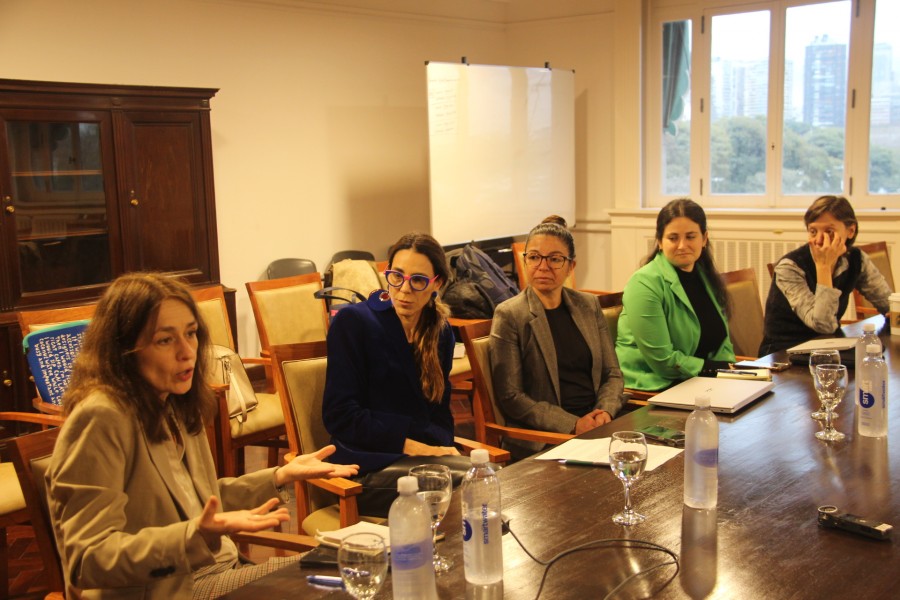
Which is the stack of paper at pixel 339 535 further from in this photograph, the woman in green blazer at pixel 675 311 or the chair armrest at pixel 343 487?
the woman in green blazer at pixel 675 311

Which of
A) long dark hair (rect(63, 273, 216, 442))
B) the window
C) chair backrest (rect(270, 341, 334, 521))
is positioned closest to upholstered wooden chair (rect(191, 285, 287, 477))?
chair backrest (rect(270, 341, 334, 521))

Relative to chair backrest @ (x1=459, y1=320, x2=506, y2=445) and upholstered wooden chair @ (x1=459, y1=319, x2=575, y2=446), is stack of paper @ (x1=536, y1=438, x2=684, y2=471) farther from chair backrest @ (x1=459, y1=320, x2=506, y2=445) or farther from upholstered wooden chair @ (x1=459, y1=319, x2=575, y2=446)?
chair backrest @ (x1=459, y1=320, x2=506, y2=445)

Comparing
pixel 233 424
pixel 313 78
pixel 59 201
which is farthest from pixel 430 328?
pixel 313 78

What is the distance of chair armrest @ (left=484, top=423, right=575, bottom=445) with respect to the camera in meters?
2.83

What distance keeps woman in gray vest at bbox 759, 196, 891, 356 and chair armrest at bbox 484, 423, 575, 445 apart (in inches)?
57.5

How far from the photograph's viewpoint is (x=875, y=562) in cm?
162

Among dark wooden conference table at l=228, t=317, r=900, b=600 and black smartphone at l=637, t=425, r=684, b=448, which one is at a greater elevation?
black smartphone at l=637, t=425, r=684, b=448

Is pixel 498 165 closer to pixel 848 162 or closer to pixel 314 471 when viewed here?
pixel 848 162

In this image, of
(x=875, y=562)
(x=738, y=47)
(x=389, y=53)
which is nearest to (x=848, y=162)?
(x=738, y=47)

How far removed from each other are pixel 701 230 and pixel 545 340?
857 millimetres

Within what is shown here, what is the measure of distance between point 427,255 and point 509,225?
4.42 meters

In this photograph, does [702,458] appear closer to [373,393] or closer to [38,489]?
[373,393]

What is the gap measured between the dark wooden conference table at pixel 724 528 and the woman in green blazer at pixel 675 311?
34.5 inches

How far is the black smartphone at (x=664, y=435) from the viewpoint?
92.6 inches
